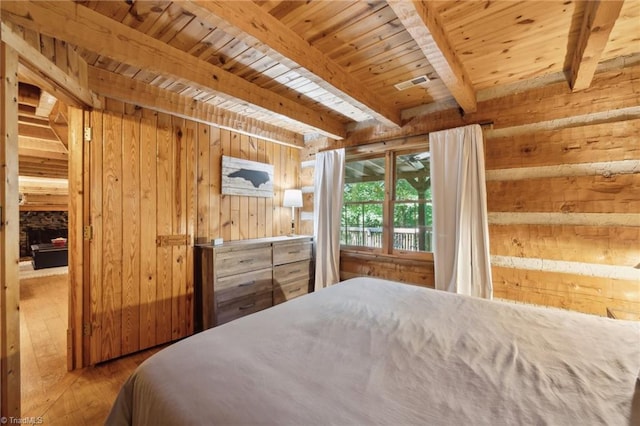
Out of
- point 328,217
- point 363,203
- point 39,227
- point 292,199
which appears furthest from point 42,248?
point 363,203

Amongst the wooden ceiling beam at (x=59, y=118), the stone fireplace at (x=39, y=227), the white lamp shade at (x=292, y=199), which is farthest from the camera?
the stone fireplace at (x=39, y=227)

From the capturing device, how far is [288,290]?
136 inches

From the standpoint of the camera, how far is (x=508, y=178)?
252 cm

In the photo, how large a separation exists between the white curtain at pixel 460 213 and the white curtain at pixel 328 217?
122 centimetres

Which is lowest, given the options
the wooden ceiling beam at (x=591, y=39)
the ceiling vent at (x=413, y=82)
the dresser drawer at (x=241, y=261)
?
the dresser drawer at (x=241, y=261)

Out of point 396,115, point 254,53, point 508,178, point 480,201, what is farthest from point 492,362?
point 396,115

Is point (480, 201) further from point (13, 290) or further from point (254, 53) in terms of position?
point (13, 290)

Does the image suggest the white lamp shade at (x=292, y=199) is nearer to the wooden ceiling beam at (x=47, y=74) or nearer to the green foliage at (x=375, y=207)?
the green foliage at (x=375, y=207)

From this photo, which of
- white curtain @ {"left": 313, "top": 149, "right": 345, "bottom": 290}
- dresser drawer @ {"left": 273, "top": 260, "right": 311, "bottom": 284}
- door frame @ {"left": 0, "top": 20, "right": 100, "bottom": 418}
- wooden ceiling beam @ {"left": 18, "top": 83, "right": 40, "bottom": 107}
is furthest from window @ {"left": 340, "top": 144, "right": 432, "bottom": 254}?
wooden ceiling beam @ {"left": 18, "top": 83, "right": 40, "bottom": 107}

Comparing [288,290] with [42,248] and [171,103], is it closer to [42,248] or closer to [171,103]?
[171,103]

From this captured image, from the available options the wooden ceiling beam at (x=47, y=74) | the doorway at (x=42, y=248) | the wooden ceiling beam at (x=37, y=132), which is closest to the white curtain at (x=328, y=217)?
the wooden ceiling beam at (x=47, y=74)

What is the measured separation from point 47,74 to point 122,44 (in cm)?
50

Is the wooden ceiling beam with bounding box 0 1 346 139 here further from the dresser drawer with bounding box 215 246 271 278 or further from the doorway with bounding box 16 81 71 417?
the dresser drawer with bounding box 215 246 271 278

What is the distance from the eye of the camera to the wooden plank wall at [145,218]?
2299 mm
